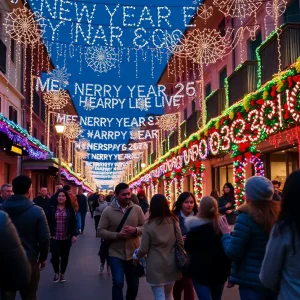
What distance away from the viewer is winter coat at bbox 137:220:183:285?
6.17 m

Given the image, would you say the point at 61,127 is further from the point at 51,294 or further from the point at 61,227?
the point at 51,294

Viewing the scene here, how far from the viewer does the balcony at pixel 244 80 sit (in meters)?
16.6

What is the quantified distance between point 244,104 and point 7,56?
14.5 m

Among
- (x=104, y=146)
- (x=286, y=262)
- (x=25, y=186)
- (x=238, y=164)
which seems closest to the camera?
(x=286, y=262)

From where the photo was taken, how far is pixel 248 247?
15.1ft

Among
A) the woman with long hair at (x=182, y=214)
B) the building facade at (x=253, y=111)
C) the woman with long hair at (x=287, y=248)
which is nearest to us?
the woman with long hair at (x=287, y=248)

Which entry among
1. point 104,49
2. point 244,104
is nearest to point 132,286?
point 244,104

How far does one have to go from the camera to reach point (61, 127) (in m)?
21.2

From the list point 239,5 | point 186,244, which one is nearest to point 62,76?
point 239,5

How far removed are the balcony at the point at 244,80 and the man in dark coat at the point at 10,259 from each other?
14.3 m

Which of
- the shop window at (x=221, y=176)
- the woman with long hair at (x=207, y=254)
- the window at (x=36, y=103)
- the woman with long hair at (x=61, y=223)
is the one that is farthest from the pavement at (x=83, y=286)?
the window at (x=36, y=103)

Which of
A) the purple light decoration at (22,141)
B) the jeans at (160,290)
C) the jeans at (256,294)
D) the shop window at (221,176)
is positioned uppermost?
the purple light decoration at (22,141)

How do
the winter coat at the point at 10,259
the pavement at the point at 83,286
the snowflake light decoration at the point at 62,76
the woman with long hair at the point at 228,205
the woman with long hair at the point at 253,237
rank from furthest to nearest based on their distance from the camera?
the snowflake light decoration at the point at 62,76, the woman with long hair at the point at 228,205, the pavement at the point at 83,286, the woman with long hair at the point at 253,237, the winter coat at the point at 10,259

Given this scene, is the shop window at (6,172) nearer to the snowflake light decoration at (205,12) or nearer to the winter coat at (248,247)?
the snowflake light decoration at (205,12)
